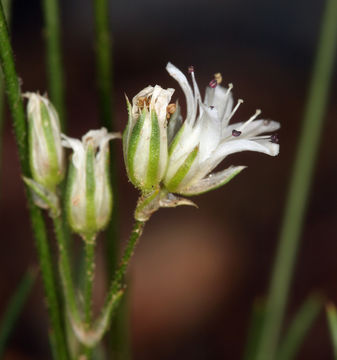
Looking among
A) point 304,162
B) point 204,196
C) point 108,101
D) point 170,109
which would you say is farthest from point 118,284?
point 204,196

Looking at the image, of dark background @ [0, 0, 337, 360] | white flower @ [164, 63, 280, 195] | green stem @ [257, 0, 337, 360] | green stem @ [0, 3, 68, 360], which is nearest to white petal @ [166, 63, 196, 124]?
white flower @ [164, 63, 280, 195]

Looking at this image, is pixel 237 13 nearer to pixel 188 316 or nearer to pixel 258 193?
pixel 258 193

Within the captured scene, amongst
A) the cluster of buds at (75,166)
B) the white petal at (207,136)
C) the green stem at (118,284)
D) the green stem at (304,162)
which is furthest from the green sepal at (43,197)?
the green stem at (304,162)

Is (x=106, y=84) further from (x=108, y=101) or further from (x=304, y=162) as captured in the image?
(x=304, y=162)

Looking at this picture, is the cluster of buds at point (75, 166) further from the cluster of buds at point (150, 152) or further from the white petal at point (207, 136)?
the white petal at point (207, 136)

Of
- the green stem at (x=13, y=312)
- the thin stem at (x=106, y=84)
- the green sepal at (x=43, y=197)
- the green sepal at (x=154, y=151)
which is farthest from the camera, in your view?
the green stem at (x=13, y=312)
